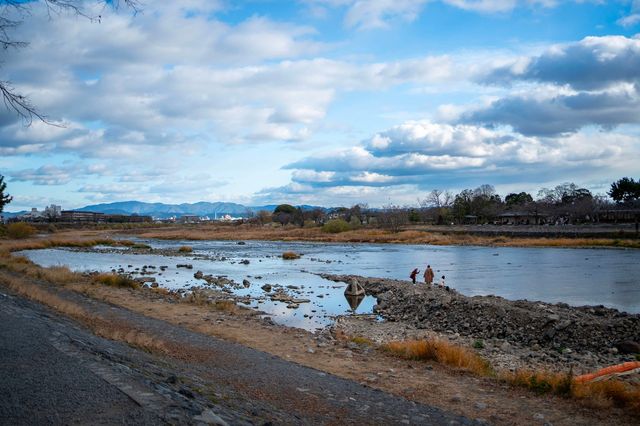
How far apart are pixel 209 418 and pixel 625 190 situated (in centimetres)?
12589

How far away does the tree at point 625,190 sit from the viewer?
4326 inches

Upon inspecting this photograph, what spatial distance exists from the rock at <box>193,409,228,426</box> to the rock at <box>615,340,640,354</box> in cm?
1469

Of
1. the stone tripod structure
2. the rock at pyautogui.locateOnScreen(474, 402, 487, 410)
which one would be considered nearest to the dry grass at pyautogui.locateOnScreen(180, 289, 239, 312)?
the stone tripod structure

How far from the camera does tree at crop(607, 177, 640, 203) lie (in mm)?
109875

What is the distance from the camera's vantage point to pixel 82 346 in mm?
8633

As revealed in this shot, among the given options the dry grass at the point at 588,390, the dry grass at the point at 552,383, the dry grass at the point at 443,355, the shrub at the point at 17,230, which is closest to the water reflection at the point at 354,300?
the dry grass at the point at 443,355

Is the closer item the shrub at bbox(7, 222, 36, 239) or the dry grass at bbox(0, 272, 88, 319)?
the dry grass at bbox(0, 272, 88, 319)

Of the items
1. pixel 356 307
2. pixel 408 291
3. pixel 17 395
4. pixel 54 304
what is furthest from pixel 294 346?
pixel 408 291

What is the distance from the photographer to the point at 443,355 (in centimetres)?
1218

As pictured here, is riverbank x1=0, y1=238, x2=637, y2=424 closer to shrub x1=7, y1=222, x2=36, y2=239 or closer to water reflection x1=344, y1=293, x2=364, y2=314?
water reflection x1=344, y1=293, x2=364, y2=314

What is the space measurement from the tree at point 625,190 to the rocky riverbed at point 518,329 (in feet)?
342

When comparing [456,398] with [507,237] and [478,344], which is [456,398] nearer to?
[478,344]

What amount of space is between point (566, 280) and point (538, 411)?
29602mm

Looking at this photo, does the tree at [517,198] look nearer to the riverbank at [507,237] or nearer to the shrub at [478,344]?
the riverbank at [507,237]
